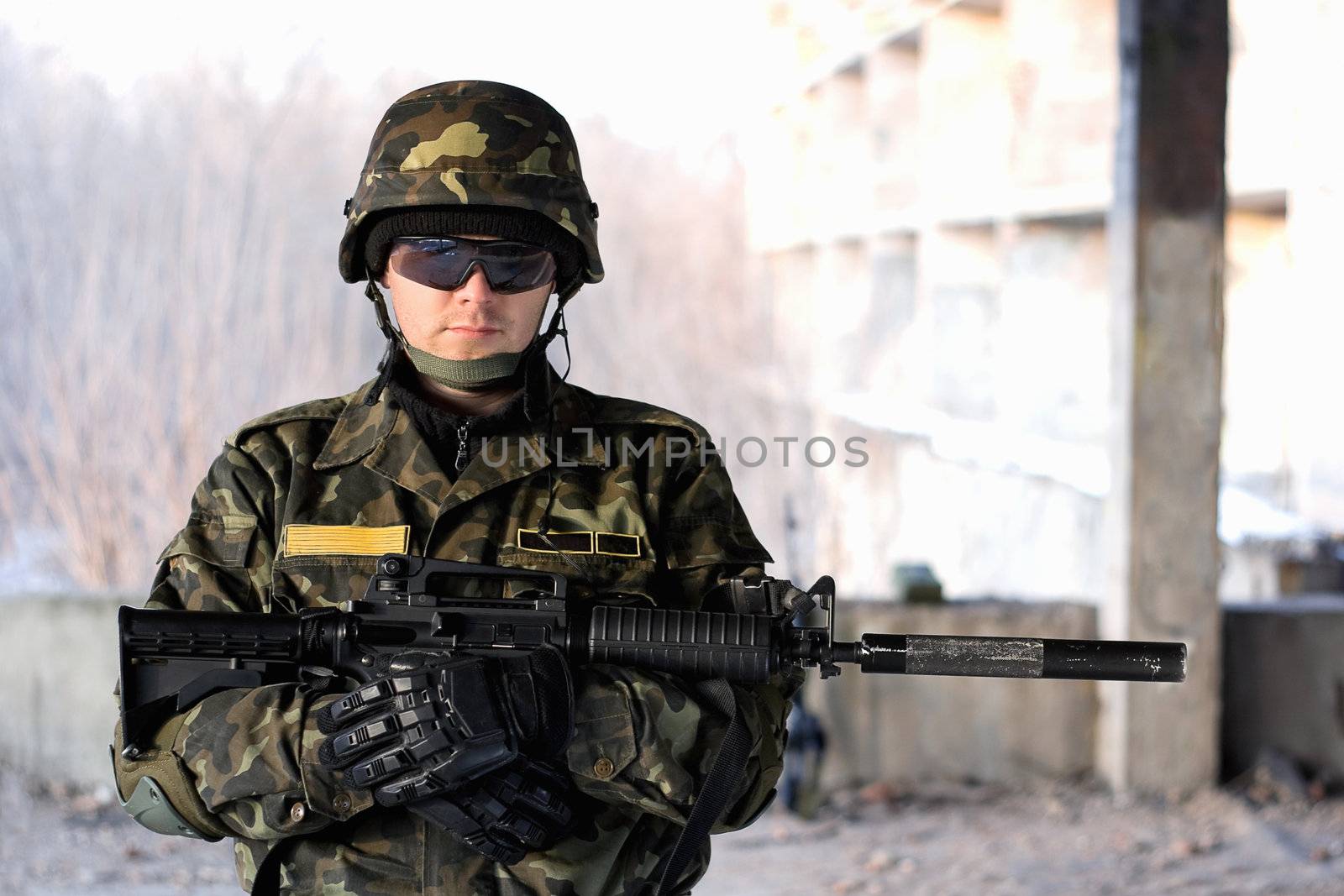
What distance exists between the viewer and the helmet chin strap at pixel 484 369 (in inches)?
72.2

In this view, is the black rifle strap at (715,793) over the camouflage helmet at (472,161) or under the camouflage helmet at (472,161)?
under

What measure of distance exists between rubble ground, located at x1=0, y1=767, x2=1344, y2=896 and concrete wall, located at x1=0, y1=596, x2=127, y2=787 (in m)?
0.09

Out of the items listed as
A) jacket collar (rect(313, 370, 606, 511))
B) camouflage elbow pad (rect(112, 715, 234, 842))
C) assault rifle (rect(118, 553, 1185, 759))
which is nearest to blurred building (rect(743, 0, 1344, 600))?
assault rifle (rect(118, 553, 1185, 759))

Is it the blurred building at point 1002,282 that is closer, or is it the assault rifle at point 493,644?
the assault rifle at point 493,644

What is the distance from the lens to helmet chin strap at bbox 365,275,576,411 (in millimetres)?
1835

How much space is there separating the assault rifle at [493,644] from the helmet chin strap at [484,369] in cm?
28

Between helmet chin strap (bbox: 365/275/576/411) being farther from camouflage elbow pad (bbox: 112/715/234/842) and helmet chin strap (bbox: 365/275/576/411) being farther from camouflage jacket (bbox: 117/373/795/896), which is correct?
camouflage elbow pad (bbox: 112/715/234/842)

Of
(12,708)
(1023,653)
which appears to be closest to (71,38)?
(12,708)

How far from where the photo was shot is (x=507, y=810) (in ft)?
5.40

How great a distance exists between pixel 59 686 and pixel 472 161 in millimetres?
3843

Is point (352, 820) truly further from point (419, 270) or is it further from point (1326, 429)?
point (1326, 429)

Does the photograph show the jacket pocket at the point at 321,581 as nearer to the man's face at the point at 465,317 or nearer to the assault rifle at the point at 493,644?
the assault rifle at the point at 493,644

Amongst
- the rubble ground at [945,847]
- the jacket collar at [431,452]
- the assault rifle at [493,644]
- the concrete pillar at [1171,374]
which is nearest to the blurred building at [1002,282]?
the concrete pillar at [1171,374]

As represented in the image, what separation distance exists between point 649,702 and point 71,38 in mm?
6910
